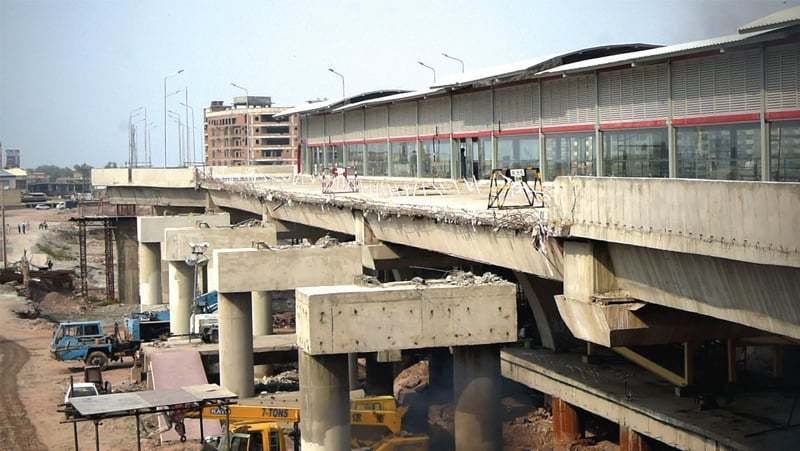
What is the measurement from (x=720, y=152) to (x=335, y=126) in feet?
126

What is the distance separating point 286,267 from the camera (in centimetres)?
3331

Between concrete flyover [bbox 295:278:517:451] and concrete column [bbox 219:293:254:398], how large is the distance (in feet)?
40.6

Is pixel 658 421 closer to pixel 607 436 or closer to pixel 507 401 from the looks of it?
pixel 607 436

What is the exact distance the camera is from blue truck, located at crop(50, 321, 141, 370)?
47281mm

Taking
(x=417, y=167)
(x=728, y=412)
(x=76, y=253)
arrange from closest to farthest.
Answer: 1. (x=728, y=412)
2. (x=417, y=167)
3. (x=76, y=253)

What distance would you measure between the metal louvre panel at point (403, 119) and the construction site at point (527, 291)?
299 mm

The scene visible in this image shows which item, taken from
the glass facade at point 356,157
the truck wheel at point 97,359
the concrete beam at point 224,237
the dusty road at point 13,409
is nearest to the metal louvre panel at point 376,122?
the glass facade at point 356,157

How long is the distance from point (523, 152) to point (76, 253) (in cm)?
9853

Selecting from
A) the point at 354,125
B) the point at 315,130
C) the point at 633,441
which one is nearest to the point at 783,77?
the point at 633,441

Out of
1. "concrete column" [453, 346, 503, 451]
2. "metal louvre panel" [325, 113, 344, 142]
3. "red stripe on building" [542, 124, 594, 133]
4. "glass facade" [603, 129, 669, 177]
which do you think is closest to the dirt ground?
"concrete column" [453, 346, 503, 451]

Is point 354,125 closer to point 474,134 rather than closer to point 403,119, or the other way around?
point 403,119

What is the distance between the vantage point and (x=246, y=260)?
34031 millimetres

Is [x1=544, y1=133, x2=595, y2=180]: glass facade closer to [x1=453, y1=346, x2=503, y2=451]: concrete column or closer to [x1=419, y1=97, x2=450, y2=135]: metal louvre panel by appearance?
[x1=453, y1=346, x2=503, y2=451]: concrete column

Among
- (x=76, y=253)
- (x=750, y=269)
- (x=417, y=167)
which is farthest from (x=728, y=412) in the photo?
(x=76, y=253)
